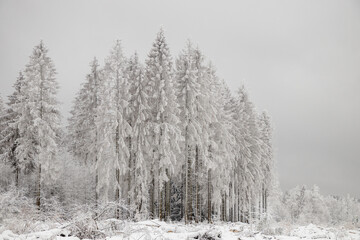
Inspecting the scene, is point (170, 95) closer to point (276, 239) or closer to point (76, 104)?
point (76, 104)

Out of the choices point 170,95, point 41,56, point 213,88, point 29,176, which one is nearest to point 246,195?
point 213,88

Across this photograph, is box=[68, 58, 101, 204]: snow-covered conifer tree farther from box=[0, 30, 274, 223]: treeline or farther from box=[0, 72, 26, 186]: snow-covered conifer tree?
box=[0, 72, 26, 186]: snow-covered conifer tree

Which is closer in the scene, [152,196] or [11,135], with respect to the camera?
[152,196]

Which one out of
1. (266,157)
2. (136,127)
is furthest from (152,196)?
(266,157)

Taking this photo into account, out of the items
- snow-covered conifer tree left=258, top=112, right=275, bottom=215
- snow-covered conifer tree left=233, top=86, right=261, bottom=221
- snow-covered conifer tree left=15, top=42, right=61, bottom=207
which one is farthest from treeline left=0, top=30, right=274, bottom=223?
snow-covered conifer tree left=258, top=112, right=275, bottom=215

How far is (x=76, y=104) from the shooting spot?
33.8 m

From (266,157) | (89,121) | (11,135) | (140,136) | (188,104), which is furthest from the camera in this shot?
(266,157)

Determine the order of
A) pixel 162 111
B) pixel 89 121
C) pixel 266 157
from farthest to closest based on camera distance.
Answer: pixel 266 157, pixel 89 121, pixel 162 111

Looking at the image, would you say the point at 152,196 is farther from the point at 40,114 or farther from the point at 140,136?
the point at 40,114

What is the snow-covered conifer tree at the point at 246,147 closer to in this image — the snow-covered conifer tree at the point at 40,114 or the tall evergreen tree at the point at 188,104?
the tall evergreen tree at the point at 188,104

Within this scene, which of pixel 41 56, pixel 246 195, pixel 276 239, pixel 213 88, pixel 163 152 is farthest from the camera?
pixel 246 195

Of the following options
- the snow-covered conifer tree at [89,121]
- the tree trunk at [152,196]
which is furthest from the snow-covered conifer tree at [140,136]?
the snow-covered conifer tree at [89,121]

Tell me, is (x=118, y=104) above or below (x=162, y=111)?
above

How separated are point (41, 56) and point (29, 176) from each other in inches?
563
